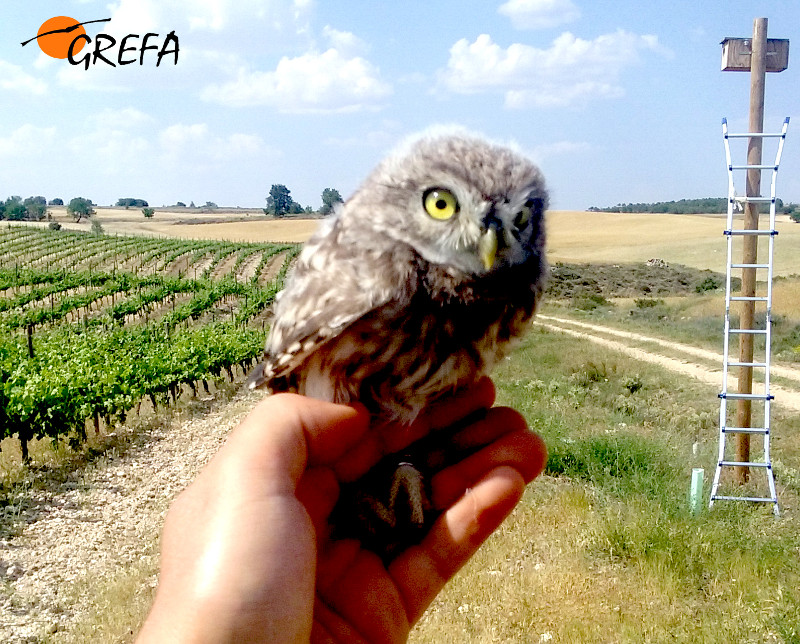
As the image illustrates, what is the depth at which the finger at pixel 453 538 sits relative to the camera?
10.0 feet

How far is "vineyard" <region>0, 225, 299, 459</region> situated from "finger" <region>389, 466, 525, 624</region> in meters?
1.75

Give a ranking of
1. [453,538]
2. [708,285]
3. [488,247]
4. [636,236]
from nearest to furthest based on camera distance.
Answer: [488,247] → [453,538] → [708,285] → [636,236]

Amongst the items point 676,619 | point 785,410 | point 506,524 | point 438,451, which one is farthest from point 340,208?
point 785,410

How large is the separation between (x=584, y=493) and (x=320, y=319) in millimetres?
8050

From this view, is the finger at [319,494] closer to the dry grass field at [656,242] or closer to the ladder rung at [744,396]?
the ladder rung at [744,396]

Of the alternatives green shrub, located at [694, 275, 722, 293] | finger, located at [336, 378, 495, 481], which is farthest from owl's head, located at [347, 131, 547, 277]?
green shrub, located at [694, 275, 722, 293]

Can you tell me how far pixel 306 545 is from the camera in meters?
2.49

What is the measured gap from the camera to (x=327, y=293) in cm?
298

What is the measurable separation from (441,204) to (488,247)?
0.93 feet

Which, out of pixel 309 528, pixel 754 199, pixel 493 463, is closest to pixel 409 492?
pixel 493 463

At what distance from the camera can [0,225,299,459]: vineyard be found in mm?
13703

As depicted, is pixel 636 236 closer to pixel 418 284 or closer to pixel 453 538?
pixel 453 538

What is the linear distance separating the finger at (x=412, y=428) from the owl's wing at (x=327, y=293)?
53cm

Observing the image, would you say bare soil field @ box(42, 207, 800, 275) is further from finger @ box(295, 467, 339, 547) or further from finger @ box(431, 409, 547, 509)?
finger @ box(295, 467, 339, 547)
